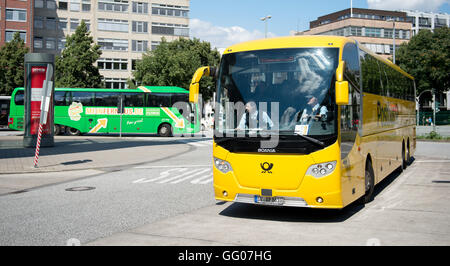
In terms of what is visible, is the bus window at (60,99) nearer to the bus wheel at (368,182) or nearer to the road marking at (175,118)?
the road marking at (175,118)

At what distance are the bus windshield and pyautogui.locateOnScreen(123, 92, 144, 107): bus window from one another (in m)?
27.7

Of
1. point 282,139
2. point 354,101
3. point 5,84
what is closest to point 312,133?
point 282,139

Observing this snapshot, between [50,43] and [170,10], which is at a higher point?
[170,10]

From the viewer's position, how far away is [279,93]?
7762mm

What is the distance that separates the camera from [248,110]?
311 inches

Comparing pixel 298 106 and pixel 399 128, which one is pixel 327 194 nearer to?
pixel 298 106

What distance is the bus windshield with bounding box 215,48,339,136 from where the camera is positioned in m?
7.48

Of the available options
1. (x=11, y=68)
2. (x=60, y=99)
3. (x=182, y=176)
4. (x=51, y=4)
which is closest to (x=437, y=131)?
(x=60, y=99)

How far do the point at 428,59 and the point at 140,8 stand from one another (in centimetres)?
4215

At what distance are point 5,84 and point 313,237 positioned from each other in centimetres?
5429

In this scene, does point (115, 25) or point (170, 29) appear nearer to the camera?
point (115, 25)

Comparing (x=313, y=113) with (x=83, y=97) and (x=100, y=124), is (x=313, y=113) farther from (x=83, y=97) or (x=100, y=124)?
(x=83, y=97)

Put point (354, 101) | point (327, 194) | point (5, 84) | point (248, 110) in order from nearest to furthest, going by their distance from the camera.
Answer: point (327, 194) → point (248, 110) → point (354, 101) → point (5, 84)

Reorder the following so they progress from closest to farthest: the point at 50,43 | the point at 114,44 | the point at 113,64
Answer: the point at 50,43
the point at 114,44
the point at 113,64
